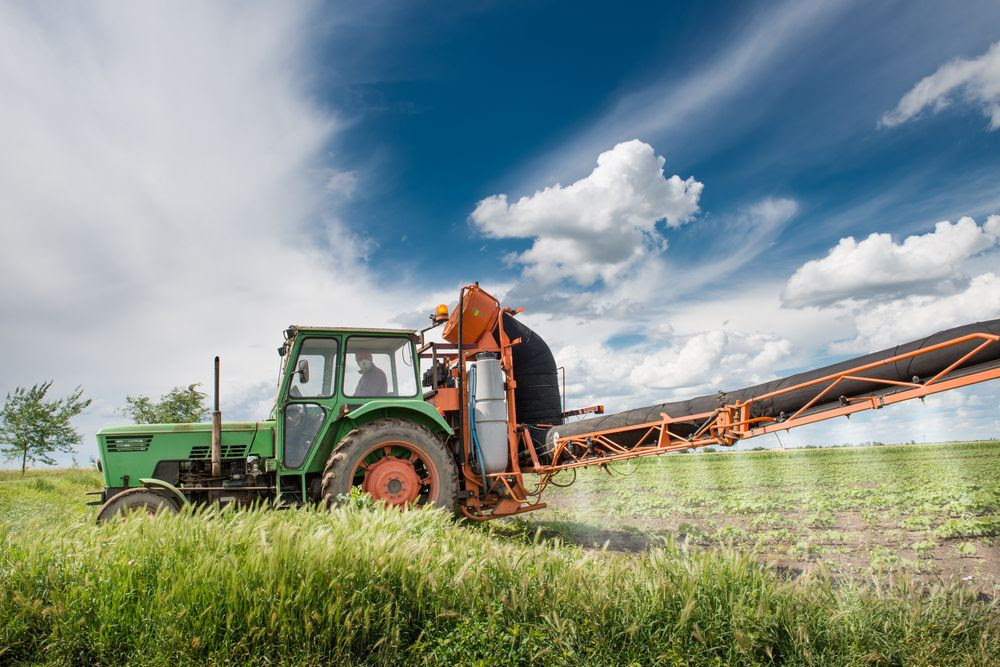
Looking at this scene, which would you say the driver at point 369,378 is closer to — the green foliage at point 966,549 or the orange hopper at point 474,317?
the orange hopper at point 474,317

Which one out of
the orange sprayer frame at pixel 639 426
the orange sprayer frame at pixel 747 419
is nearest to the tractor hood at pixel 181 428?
the orange sprayer frame at pixel 639 426

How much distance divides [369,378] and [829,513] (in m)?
6.69

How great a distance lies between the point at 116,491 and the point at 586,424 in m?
5.59

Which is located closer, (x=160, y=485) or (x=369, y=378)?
(x=160, y=485)

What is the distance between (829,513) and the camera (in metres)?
8.59

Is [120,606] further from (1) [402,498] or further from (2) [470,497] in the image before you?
(2) [470,497]

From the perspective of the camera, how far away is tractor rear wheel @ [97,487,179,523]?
6215 millimetres

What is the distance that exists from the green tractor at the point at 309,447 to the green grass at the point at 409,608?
290 cm

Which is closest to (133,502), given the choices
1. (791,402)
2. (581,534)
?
(581,534)

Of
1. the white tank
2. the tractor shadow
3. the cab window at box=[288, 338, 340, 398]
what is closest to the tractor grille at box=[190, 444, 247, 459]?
the cab window at box=[288, 338, 340, 398]

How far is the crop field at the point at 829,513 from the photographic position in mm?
6359

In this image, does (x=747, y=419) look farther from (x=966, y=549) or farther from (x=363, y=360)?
(x=363, y=360)

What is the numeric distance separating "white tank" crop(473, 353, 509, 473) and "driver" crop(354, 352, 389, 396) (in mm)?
1287

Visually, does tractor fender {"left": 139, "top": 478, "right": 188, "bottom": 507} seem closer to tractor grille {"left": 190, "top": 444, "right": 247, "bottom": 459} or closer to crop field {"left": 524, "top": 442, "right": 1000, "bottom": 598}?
tractor grille {"left": 190, "top": 444, "right": 247, "bottom": 459}
